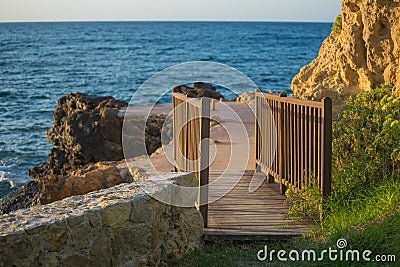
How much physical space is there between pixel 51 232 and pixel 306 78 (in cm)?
652

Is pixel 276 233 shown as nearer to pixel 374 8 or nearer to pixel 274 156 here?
pixel 274 156

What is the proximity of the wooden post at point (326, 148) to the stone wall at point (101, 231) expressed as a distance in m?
1.66

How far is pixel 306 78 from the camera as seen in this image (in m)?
10.5

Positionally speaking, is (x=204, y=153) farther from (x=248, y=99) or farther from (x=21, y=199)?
(x=248, y=99)

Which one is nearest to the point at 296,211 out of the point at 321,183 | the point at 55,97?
the point at 321,183

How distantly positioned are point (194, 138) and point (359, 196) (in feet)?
7.25

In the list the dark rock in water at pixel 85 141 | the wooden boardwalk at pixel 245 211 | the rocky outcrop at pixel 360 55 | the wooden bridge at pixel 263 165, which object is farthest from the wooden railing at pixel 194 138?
the dark rock in water at pixel 85 141

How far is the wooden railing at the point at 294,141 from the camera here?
7.00 m
